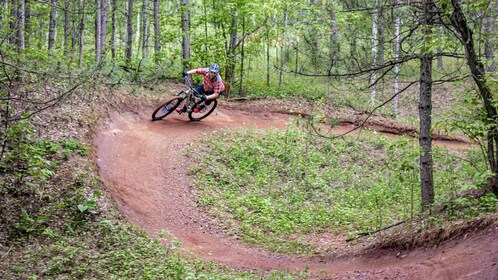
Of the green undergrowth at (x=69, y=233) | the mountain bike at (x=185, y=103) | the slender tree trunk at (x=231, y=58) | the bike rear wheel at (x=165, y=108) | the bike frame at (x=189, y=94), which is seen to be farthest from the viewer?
the slender tree trunk at (x=231, y=58)

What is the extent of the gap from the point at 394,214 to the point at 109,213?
737 centimetres

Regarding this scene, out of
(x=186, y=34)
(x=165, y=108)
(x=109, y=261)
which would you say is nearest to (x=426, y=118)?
(x=109, y=261)

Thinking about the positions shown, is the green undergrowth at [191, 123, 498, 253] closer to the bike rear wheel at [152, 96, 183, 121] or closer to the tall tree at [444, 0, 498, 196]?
the tall tree at [444, 0, 498, 196]

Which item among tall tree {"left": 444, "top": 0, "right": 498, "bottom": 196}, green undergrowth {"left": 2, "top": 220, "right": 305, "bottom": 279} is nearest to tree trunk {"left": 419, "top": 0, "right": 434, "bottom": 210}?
tall tree {"left": 444, "top": 0, "right": 498, "bottom": 196}

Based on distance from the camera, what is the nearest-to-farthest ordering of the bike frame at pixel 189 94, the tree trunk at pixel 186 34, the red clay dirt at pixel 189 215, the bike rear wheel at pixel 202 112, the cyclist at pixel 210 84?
the red clay dirt at pixel 189 215 < the cyclist at pixel 210 84 < the bike frame at pixel 189 94 < the bike rear wheel at pixel 202 112 < the tree trunk at pixel 186 34

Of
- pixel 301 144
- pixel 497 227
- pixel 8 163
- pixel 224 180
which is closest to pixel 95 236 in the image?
pixel 8 163

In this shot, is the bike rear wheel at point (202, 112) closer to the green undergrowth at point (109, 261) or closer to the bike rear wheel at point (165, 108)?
the bike rear wheel at point (165, 108)

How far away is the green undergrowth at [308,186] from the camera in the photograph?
35.1 ft

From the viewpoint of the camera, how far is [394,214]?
12453mm

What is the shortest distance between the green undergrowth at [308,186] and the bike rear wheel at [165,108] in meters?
1.71

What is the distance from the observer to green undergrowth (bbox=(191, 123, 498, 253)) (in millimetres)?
10688

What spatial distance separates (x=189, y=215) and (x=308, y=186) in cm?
459

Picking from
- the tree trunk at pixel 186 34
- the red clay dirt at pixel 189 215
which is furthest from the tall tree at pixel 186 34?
the red clay dirt at pixel 189 215

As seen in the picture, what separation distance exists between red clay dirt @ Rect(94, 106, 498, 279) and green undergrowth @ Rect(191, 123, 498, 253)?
637 millimetres
